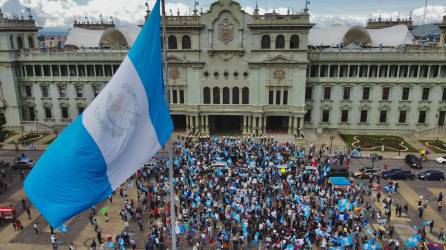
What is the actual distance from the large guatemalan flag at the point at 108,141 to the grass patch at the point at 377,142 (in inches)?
1754

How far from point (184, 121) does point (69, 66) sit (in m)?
21.4

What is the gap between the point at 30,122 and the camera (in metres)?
60.6

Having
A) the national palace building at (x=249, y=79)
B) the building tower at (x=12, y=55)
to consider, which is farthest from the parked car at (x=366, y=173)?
the building tower at (x=12, y=55)

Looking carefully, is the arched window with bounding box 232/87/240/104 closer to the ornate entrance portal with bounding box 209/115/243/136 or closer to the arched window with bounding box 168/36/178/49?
the ornate entrance portal with bounding box 209/115/243/136

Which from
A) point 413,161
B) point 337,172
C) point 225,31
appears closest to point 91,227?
point 337,172

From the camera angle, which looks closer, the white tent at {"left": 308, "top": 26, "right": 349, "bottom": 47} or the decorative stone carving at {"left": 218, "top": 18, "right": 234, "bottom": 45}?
the decorative stone carving at {"left": 218, "top": 18, "right": 234, "bottom": 45}

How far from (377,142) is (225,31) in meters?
28.4

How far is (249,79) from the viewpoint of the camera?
5491 cm

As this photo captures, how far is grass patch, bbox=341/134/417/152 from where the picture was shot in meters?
50.0

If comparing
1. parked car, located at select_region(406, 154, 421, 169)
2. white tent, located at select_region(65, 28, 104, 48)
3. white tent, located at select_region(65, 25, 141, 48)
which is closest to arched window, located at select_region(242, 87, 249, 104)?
parked car, located at select_region(406, 154, 421, 169)

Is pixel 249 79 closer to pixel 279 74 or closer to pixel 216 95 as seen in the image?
pixel 279 74

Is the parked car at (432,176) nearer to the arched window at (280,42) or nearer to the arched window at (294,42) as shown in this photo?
the arched window at (294,42)

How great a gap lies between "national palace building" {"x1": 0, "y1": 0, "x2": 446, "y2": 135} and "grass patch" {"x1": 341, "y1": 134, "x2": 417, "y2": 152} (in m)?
2.88

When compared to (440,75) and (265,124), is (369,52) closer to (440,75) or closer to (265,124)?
(440,75)
